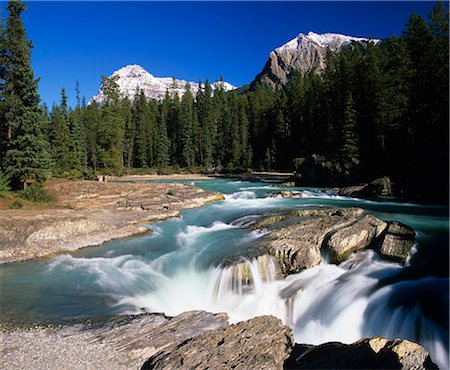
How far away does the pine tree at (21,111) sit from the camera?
2575 centimetres

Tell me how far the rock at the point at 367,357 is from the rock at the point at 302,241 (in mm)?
5710

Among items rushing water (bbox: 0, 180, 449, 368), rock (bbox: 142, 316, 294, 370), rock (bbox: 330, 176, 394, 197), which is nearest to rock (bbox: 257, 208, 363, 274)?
rushing water (bbox: 0, 180, 449, 368)

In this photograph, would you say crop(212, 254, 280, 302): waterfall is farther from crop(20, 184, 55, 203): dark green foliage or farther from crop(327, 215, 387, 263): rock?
crop(20, 184, 55, 203): dark green foliage

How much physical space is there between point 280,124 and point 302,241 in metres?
62.8

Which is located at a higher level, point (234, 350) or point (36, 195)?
point (36, 195)

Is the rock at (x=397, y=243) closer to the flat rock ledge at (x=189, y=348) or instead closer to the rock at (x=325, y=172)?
the flat rock ledge at (x=189, y=348)

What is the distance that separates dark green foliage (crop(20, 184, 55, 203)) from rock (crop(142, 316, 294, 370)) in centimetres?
2092

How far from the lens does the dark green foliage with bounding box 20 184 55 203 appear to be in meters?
24.2

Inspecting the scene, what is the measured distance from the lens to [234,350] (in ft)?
24.1

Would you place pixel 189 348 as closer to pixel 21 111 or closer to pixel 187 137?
pixel 21 111

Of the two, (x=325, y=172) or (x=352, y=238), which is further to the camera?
(x=325, y=172)

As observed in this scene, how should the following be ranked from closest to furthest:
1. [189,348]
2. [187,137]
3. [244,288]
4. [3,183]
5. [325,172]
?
[189,348], [244,288], [3,183], [325,172], [187,137]

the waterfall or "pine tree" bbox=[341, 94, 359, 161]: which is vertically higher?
"pine tree" bbox=[341, 94, 359, 161]

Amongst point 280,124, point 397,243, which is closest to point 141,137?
point 280,124
